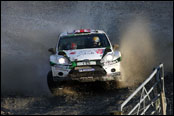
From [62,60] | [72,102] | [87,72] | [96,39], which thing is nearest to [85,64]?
[87,72]

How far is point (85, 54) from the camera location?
11.0 meters

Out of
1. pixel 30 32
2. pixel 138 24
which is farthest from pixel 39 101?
pixel 138 24

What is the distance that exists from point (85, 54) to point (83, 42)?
1041mm

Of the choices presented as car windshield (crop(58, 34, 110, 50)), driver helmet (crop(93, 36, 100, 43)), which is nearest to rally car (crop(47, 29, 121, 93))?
car windshield (crop(58, 34, 110, 50))

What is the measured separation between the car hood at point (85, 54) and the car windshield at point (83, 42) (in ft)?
1.29

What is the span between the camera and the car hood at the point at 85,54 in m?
10.8

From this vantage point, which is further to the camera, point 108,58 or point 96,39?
point 96,39

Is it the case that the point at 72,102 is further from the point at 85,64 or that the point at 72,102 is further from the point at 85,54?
the point at 85,54

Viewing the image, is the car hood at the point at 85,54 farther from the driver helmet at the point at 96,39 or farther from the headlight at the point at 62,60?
the driver helmet at the point at 96,39

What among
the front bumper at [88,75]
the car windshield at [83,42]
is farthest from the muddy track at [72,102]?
the car windshield at [83,42]

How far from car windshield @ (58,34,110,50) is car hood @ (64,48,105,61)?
395mm

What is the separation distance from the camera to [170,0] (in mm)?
26812

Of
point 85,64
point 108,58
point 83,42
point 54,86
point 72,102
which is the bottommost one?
point 72,102

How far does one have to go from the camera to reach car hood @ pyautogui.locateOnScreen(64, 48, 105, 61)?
10.8m
